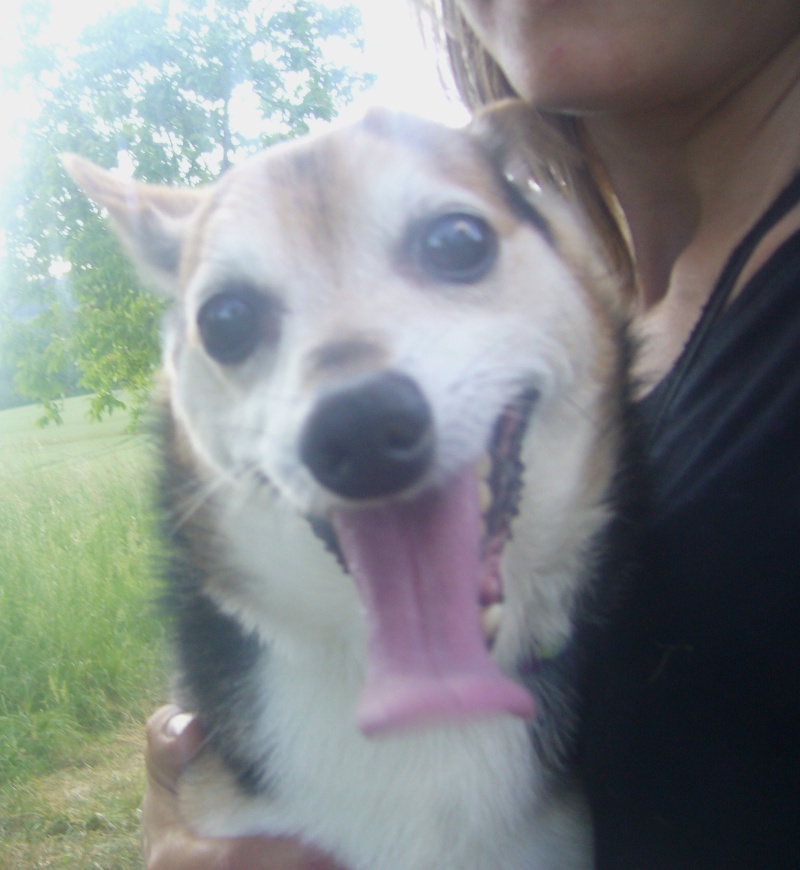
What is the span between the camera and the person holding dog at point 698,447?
0.93 meters

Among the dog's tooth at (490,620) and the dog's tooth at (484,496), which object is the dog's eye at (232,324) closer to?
the dog's tooth at (484,496)

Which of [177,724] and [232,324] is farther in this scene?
[177,724]

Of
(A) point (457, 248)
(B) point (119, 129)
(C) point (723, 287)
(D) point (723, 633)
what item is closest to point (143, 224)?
(B) point (119, 129)

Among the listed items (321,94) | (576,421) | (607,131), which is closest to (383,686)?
(576,421)

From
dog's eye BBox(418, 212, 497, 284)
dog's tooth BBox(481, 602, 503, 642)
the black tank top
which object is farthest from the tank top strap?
dog's tooth BBox(481, 602, 503, 642)

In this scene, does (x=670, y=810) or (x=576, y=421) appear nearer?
(x=670, y=810)

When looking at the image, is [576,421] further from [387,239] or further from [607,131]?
[607,131]

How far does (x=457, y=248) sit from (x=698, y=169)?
56 cm

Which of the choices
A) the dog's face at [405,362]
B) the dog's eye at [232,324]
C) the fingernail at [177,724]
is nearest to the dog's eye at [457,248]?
the dog's face at [405,362]

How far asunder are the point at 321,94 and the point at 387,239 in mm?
468

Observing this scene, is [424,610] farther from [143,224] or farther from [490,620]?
[143,224]

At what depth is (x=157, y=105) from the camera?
152 centimetres

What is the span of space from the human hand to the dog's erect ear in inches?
31.5

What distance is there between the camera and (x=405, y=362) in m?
0.95
